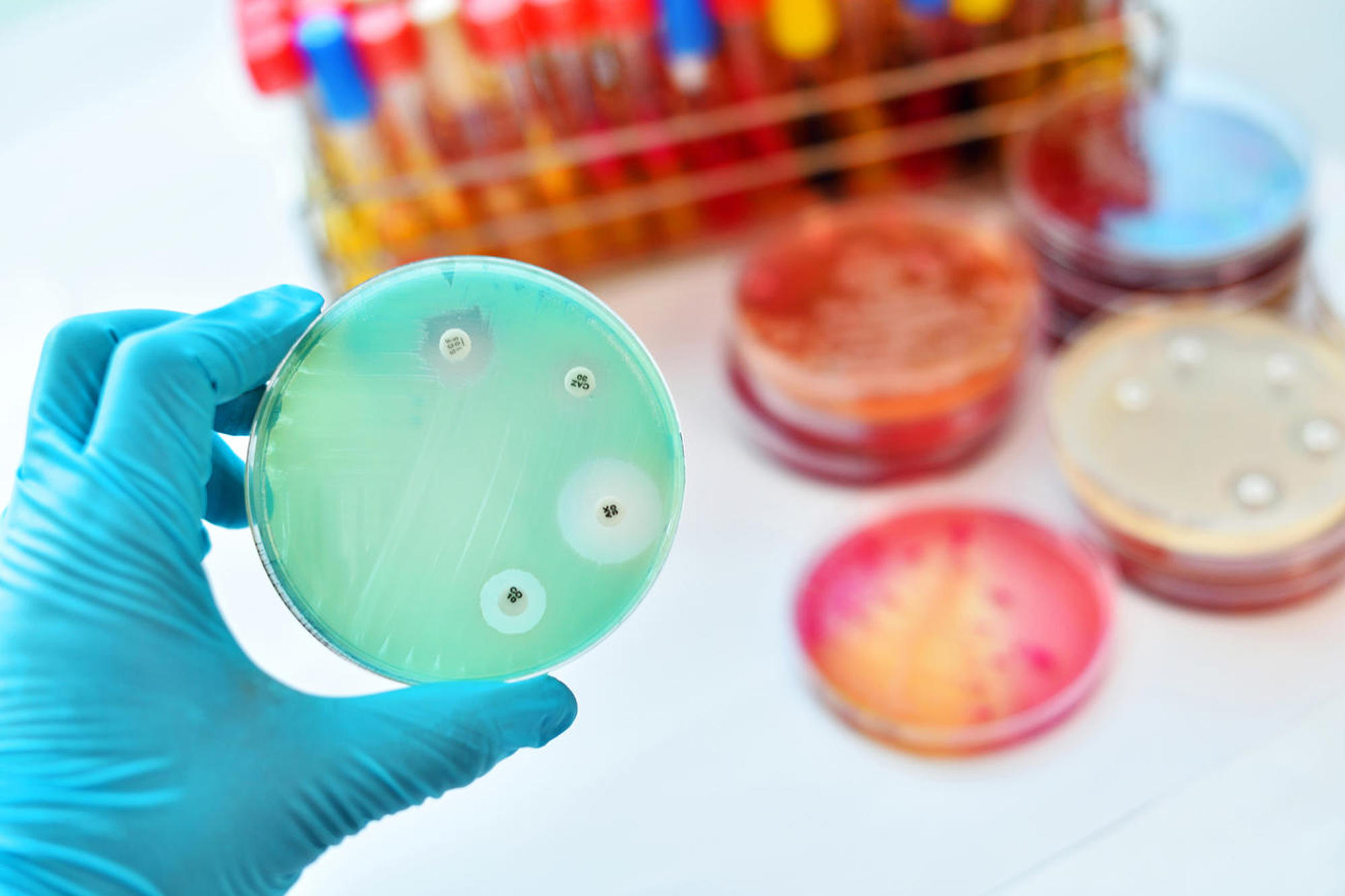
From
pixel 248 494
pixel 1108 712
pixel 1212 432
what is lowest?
pixel 1108 712

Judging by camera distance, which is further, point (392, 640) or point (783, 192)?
point (783, 192)

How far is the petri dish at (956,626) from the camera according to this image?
1090 millimetres

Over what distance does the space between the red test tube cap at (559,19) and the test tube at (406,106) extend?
0.39ft

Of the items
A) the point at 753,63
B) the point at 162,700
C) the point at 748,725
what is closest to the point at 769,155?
the point at 753,63

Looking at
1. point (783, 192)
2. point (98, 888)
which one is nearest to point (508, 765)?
point (98, 888)

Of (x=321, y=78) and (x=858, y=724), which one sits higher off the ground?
(x=321, y=78)

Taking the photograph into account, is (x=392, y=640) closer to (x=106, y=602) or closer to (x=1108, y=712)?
(x=106, y=602)

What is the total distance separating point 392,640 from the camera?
0.76 metres

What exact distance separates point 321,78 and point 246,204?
288 mm

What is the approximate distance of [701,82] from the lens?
1.37m

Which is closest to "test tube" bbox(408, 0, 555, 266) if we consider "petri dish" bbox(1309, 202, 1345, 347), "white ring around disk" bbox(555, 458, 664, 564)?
"white ring around disk" bbox(555, 458, 664, 564)

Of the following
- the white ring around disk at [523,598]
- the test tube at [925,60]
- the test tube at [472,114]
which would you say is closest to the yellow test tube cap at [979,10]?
the test tube at [925,60]

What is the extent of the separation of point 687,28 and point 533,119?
0.62 feet

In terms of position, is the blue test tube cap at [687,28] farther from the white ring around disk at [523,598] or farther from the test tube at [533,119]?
the white ring around disk at [523,598]
